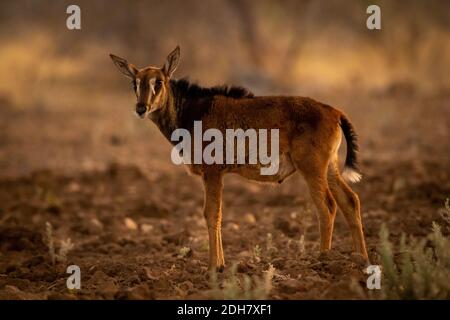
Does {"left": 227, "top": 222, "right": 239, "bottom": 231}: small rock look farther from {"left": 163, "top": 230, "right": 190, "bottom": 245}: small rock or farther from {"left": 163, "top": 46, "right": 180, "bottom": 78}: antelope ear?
{"left": 163, "top": 46, "right": 180, "bottom": 78}: antelope ear

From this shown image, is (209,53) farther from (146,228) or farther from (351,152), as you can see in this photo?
(351,152)

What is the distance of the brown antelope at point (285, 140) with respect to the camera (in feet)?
27.3

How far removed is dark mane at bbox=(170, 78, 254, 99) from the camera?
29.5 feet

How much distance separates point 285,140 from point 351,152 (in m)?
0.86

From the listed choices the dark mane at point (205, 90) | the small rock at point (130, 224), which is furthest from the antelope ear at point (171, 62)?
the small rock at point (130, 224)

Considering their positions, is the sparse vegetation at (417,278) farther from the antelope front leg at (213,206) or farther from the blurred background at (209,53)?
the blurred background at (209,53)

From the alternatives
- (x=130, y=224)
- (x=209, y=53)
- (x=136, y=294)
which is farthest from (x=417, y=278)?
(x=209, y=53)

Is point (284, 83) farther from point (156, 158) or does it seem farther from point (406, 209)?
point (406, 209)

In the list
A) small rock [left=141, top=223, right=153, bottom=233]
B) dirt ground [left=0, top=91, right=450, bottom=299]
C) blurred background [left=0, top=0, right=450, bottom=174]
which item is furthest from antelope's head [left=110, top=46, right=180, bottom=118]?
blurred background [left=0, top=0, right=450, bottom=174]

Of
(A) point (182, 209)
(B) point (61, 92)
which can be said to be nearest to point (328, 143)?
(A) point (182, 209)

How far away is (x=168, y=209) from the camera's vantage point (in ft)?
41.2

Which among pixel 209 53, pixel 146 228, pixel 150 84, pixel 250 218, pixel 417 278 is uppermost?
pixel 209 53

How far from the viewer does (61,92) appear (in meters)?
27.3
